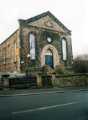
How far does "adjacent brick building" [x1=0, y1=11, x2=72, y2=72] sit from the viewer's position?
31.8m

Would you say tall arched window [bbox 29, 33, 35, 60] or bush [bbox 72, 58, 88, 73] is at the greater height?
tall arched window [bbox 29, 33, 35, 60]

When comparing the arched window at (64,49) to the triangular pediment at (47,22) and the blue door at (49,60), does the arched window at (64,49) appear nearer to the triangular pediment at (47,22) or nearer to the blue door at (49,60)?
the triangular pediment at (47,22)

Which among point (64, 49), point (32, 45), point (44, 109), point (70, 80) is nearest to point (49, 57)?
point (64, 49)

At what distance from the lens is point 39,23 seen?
3475cm

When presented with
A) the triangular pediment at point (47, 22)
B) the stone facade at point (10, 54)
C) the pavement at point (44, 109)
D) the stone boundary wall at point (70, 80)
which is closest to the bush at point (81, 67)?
the stone boundary wall at point (70, 80)

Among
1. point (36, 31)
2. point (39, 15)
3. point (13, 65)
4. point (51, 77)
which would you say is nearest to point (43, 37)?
point (36, 31)

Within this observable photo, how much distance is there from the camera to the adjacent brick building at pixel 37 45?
104 feet

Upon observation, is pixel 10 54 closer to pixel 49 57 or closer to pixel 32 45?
pixel 32 45

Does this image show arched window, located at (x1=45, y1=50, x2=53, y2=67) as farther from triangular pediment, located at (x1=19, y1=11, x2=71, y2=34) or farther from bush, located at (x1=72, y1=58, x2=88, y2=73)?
triangular pediment, located at (x1=19, y1=11, x2=71, y2=34)

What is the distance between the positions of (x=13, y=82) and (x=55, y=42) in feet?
55.2

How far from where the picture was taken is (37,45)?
111 ft

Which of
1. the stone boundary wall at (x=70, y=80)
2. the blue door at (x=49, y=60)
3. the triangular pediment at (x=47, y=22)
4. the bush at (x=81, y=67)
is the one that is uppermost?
the triangular pediment at (x=47, y=22)

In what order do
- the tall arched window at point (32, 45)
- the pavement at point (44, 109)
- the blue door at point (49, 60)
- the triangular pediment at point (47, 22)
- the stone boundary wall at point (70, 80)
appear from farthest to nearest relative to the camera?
the blue door at point (49, 60) < the triangular pediment at point (47, 22) < the tall arched window at point (32, 45) < the stone boundary wall at point (70, 80) < the pavement at point (44, 109)

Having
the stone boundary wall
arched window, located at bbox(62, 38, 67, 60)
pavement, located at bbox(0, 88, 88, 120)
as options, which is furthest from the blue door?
pavement, located at bbox(0, 88, 88, 120)
